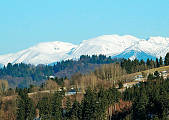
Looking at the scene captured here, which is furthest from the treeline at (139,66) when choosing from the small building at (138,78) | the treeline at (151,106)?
the treeline at (151,106)

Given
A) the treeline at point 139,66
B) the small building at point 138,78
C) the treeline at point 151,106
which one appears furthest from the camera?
the treeline at point 139,66

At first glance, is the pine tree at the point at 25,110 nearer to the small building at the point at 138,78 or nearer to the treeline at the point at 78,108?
the treeline at the point at 78,108

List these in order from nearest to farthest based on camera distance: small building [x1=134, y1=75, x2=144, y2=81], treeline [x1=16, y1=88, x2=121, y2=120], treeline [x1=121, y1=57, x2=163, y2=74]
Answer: treeline [x1=16, y1=88, x2=121, y2=120] < small building [x1=134, y1=75, x2=144, y2=81] < treeline [x1=121, y1=57, x2=163, y2=74]

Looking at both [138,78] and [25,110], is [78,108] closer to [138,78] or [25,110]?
[25,110]

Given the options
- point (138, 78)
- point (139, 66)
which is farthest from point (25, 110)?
point (139, 66)

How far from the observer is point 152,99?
8481 centimetres

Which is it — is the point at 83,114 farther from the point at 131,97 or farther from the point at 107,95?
the point at 131,97

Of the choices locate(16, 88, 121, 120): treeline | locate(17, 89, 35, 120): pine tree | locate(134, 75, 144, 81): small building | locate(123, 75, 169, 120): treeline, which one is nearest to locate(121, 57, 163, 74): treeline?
locate(134, 75, 144, 81): small building

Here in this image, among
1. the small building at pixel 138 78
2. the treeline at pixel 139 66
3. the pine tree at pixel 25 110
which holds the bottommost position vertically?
the pine tree at pixel 25 110

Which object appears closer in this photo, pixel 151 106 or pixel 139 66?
pixel 151 106

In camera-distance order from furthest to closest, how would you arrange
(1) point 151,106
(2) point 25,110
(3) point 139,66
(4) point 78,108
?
1. (3) point 139,66
2. (2) point 25,110
3. (4) point 78,108
4. (1) point 151,106

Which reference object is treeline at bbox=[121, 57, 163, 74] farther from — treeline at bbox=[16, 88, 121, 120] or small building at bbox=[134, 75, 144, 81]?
treeline at bbox=[16, 88, 121, 120]

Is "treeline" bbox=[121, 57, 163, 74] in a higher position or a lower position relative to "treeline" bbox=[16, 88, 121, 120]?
higher

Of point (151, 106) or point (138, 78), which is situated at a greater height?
point (138, 78)
